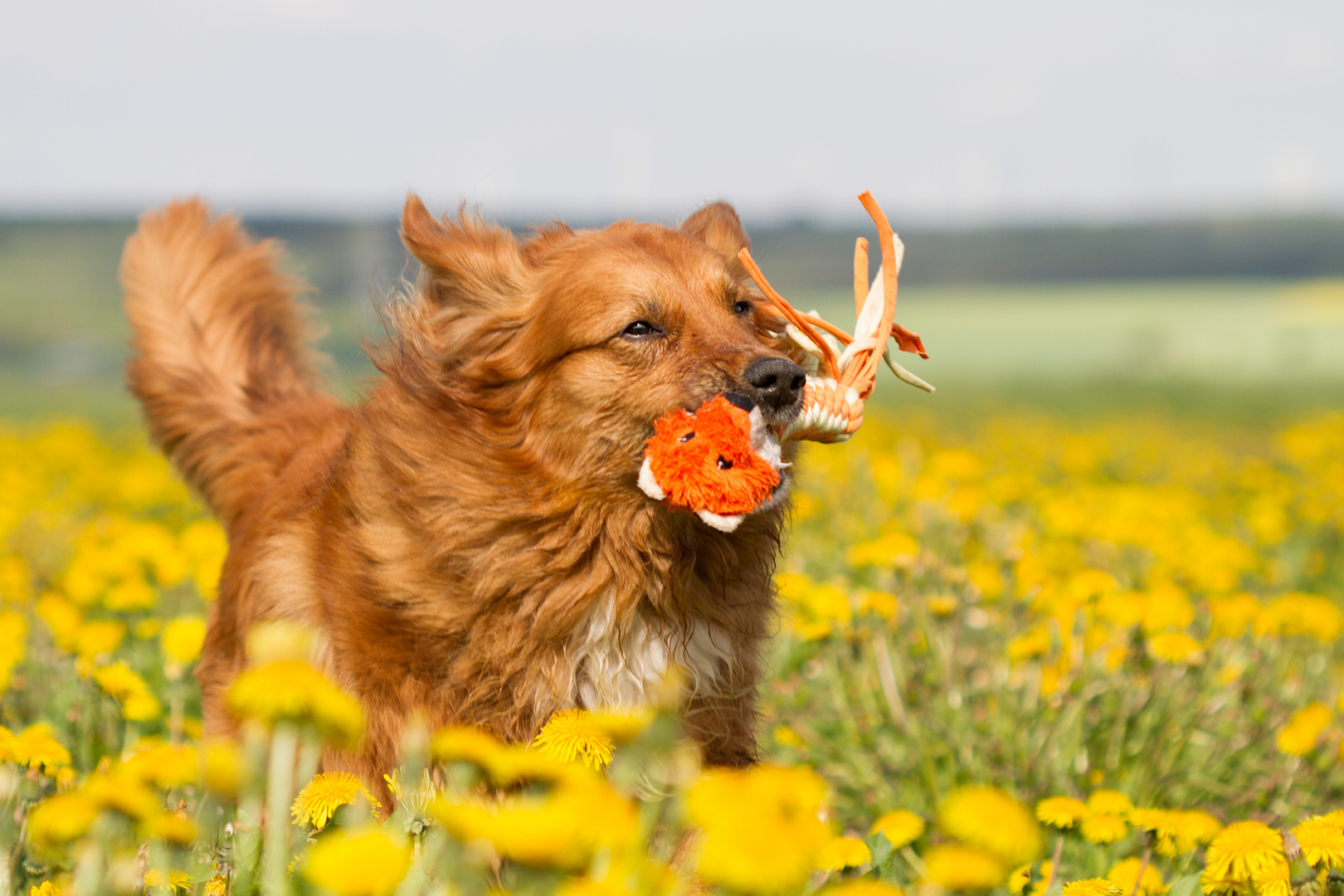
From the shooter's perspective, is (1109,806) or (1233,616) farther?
(1233,616)

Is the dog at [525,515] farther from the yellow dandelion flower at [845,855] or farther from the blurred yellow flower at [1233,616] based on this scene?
the blurred yellow flower at [1233,616]

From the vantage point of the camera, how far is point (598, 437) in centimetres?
273

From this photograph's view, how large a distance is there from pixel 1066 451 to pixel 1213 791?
409cm

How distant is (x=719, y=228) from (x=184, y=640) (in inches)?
76.6

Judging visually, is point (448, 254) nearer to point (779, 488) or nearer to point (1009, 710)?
point (779, 488)

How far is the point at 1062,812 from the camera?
235cm

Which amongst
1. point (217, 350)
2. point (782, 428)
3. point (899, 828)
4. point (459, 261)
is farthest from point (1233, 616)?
point (217, 350)

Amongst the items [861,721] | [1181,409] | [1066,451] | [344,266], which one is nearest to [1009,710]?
[861,721]

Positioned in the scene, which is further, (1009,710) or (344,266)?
(344,266)

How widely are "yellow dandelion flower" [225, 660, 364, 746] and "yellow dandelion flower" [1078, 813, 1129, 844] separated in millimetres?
1667

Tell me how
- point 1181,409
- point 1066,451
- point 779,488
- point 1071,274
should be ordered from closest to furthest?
point 779,488, point 1066,451, point 1181,409, point 1071,274

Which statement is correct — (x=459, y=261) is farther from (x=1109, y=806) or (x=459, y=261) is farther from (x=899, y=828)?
(x=1109, y=806)

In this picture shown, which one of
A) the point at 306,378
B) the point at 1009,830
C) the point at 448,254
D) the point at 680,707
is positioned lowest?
the point at 680,707

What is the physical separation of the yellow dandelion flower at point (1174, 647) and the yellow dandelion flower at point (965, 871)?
2235mm
